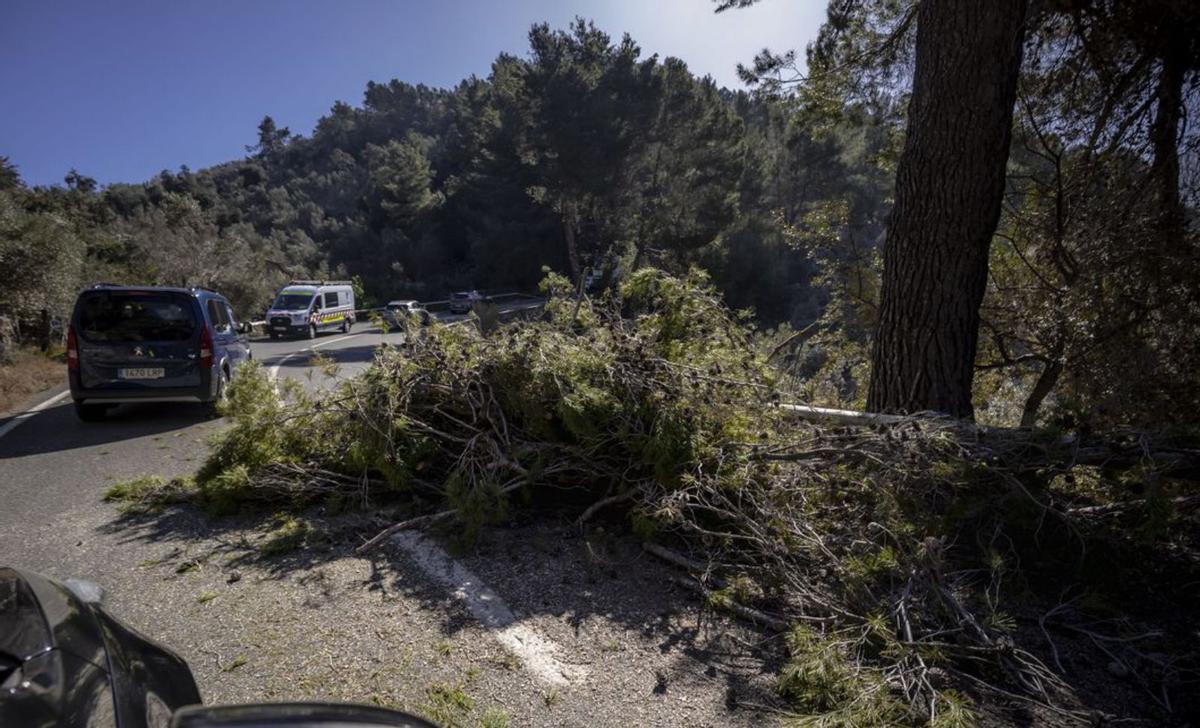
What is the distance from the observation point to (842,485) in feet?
13.0

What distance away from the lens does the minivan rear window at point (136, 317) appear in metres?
7.60

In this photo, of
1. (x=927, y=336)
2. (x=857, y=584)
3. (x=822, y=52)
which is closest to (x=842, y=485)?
(x=857, y=584)

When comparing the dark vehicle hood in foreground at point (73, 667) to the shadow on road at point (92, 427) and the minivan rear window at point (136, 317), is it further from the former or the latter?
the minivan rear window at point (136, 317)

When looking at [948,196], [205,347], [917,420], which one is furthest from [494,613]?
[205,347]

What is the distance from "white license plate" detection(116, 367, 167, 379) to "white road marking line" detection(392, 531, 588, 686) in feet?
18.5

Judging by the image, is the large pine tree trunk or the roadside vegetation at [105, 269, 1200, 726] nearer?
the roadside vegetation at [105, 269, 1200, 726]

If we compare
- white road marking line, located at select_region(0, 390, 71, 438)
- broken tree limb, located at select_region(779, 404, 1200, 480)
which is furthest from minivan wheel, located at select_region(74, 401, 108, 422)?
broken tree limb, located at select_region(779, 404, 1200, 480)

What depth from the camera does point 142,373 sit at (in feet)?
25.5

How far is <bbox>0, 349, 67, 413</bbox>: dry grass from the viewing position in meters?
10.3

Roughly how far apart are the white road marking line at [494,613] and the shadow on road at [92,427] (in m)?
5.42

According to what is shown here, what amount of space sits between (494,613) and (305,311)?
2631 centimetres

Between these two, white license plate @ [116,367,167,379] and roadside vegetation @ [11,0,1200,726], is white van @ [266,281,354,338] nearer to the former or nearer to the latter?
white license plate @ [116,367,167,379]

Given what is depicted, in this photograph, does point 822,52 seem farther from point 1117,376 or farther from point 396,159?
point 396,159

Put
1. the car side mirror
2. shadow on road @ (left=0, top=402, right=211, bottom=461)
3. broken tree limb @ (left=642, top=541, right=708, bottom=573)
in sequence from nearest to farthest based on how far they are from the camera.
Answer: the car side mirror → broken tree limb @ (left=642, top=541, right=708, bottom=573) → shadow on road @ (left=0, top=402, right=211, bottom=461)
